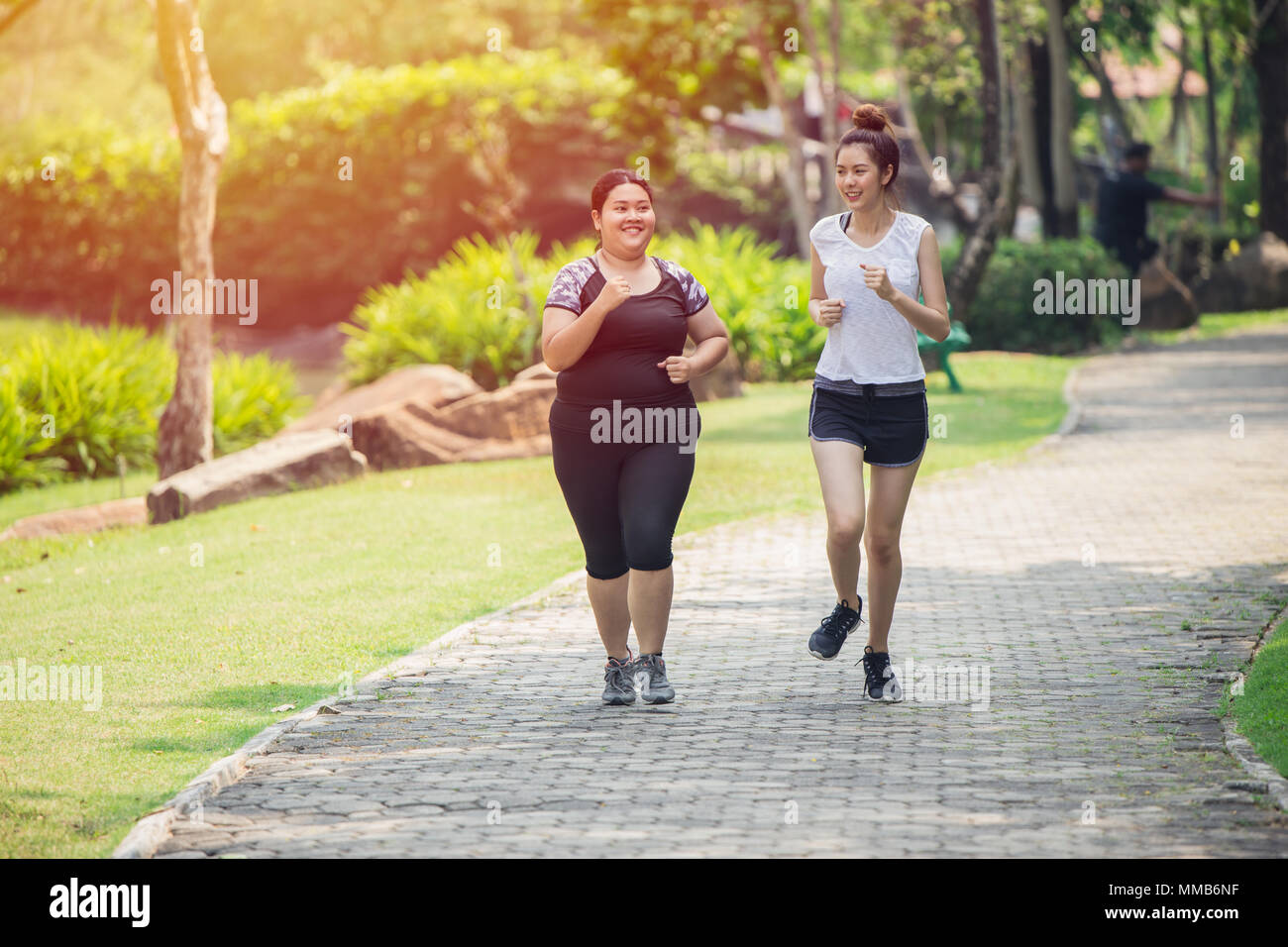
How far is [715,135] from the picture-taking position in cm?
3341

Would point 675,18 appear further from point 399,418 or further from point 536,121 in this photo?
point 399,418

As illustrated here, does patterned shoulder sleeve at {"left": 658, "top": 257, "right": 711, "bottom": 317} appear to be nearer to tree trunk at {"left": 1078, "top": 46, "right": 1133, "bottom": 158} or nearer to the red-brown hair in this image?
the red-brown hair

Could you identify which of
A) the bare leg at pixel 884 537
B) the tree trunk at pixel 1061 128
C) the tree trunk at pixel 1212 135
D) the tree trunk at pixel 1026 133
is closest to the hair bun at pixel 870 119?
the bare leg at pixel 884 537

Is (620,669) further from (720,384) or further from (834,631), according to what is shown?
(720,384)

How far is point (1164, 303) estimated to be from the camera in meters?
24.7

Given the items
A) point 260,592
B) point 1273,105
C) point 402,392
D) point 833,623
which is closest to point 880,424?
point 833,623

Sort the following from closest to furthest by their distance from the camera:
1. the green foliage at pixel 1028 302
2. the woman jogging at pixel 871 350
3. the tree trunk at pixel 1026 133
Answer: the woman jogging at pixel 871 350
the green foliage at pixel 1028 302
the tree trunk at pixel 1026 133

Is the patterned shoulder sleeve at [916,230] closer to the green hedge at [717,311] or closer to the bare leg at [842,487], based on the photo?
the bare leg at [842,487]

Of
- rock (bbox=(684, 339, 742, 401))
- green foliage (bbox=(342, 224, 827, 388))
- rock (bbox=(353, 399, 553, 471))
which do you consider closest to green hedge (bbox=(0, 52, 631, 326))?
green foliage (bbox=(342, 224, 827, 388))

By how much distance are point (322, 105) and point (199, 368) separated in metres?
17.5

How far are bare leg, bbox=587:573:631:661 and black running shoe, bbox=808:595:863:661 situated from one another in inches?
30.6

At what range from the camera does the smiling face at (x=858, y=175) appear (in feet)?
19.6

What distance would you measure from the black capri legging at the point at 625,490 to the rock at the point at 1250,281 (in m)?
23.4

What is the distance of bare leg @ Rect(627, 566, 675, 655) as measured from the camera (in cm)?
612
